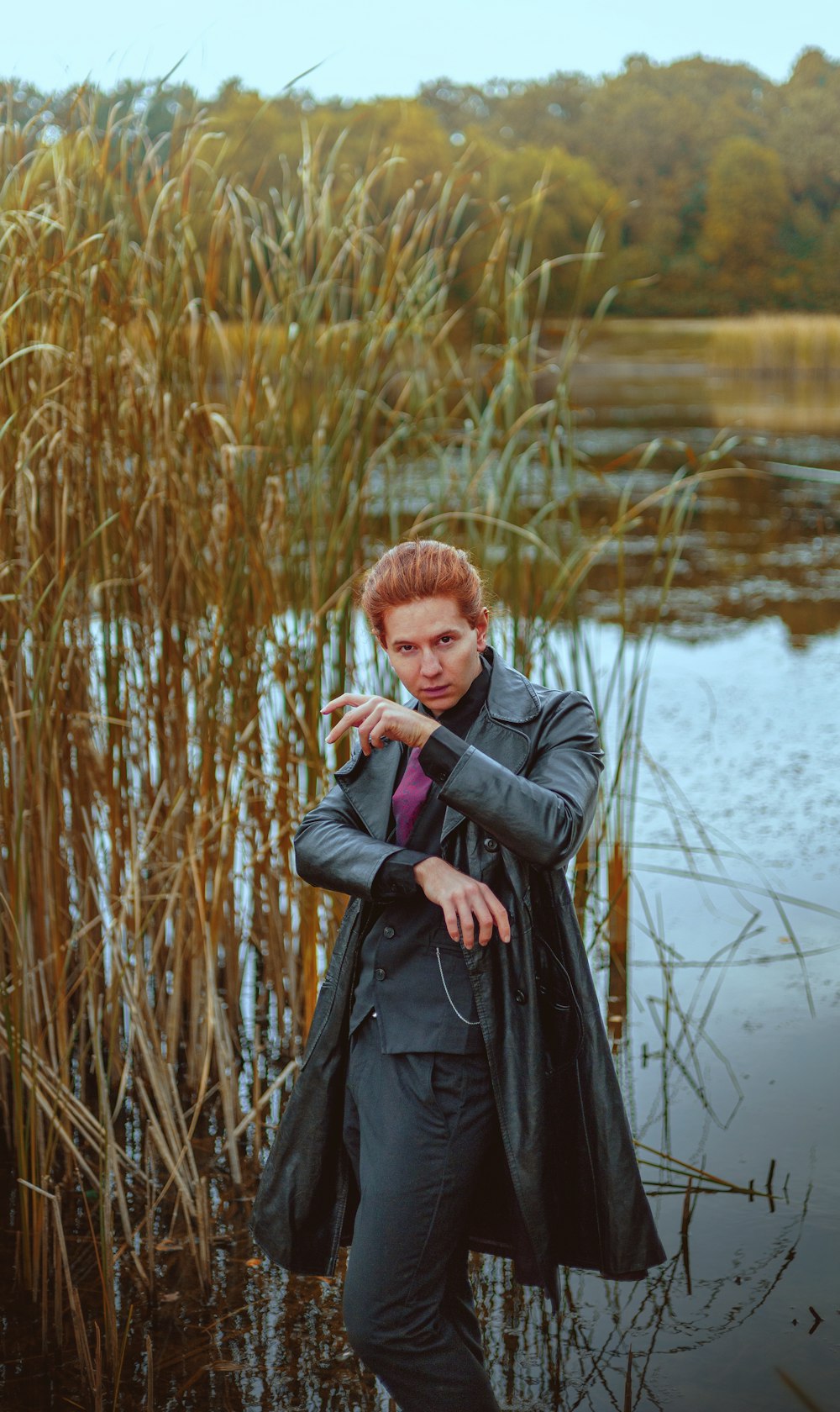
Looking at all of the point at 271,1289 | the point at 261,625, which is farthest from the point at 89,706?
the point at 271,1289

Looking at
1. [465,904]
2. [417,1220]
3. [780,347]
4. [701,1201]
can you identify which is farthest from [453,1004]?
[780,347]

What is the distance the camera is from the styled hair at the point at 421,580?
5.81ft

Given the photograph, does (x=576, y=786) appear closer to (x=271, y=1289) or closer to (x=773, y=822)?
(x=271, y=1289)

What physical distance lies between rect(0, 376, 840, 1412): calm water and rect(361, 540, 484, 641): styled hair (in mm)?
949

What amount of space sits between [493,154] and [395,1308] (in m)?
2.71

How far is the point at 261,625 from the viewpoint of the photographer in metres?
3.13

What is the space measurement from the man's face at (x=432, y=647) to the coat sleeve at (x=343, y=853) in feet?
0.66

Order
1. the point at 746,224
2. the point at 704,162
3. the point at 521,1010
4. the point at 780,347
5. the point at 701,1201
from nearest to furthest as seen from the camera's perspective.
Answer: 1. the point at 521,1010
2. the point at 701,1201
3. the point at 780,347
4. the point at 746,224
5. the point at 704,162

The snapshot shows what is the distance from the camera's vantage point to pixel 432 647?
179 cm

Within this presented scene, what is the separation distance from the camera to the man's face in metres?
1.78

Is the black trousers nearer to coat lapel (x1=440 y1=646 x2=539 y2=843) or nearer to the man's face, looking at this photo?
coat lapel (x1=440 y1=646 x2=539 y2=843)

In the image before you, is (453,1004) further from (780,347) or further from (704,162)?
(704,162)

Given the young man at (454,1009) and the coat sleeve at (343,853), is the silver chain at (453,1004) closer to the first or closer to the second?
the young man at (454,1009)

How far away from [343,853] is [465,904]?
0.20 meters
